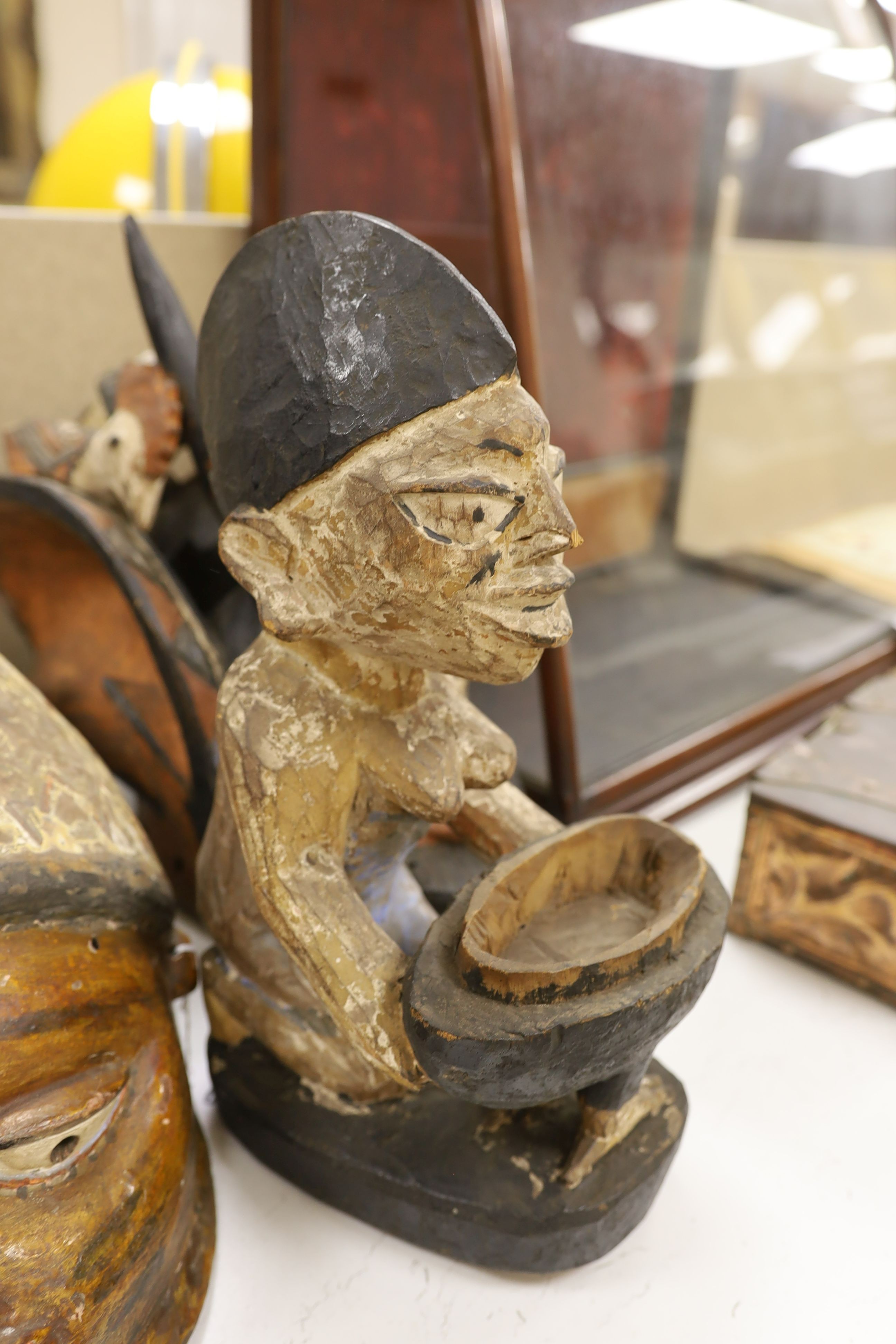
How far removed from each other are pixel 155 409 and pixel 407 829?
43 cm

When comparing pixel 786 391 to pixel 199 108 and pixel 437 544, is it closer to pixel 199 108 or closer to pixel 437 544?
pixel 199 108

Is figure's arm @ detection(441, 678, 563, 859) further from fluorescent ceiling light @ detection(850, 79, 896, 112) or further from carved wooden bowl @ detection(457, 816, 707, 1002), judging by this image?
fluorescent ceiling light @ detection(850, 79, 896, 112)

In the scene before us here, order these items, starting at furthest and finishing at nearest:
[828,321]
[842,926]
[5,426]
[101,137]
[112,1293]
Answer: [828,321] → [101,137] → [5,426] → [842,926] → [112,1293]

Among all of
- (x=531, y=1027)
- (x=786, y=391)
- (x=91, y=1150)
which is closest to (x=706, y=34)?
(x=786, y=391)

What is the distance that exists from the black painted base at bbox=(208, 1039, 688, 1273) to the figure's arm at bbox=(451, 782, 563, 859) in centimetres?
17

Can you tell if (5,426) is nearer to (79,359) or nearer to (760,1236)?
(79,359)

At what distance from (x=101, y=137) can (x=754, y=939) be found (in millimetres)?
1314

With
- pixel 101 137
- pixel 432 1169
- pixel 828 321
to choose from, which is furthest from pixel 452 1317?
pixel 828 321

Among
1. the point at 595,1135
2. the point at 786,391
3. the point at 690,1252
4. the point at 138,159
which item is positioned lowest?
the point at 690,1252

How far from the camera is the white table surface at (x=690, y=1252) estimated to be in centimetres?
66

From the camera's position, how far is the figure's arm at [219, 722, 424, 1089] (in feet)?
1.92

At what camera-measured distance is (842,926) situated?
99 centimetres

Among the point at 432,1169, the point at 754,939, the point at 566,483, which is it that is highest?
the point at 566,483

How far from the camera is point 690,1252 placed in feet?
2.36
